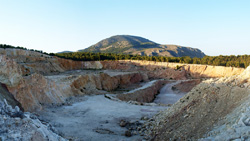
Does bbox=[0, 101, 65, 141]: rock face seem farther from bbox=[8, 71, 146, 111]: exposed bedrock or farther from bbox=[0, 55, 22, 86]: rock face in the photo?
bbox=[8, 71, 146, 111]: exposed bedrock

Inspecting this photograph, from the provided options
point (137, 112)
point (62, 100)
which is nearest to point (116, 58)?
point (62, 100)

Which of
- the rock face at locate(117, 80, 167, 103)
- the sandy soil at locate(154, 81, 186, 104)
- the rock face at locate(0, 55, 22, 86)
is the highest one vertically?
the rock face at locate(0, 55, 22, 86)

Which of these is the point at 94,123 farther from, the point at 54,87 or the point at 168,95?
the point at 168,95

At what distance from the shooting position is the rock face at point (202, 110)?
7.70 m

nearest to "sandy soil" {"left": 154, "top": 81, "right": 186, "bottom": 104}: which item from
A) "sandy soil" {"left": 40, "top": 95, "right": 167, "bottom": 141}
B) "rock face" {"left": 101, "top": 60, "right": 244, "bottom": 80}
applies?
"rock face" {"left": 101, "top": 60, "right": 244, "bottom": 80}

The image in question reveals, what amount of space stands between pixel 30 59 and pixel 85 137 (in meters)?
33.2

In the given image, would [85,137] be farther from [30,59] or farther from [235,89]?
[30,59]

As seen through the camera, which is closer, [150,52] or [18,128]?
[18,128]

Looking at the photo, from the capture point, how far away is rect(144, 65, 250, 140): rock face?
25.2 ft

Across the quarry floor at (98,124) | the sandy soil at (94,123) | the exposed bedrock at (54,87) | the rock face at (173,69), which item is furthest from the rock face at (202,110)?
the rock face at (173,69)

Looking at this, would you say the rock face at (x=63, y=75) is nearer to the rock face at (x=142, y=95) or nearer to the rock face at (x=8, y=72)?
the rock face at (x=8, y=72)

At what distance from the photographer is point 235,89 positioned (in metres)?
8.52

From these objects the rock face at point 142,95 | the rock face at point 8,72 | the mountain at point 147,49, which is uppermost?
the mountain at point 147,49

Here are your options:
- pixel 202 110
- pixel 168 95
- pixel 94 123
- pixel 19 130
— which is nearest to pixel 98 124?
pixel 94 123
